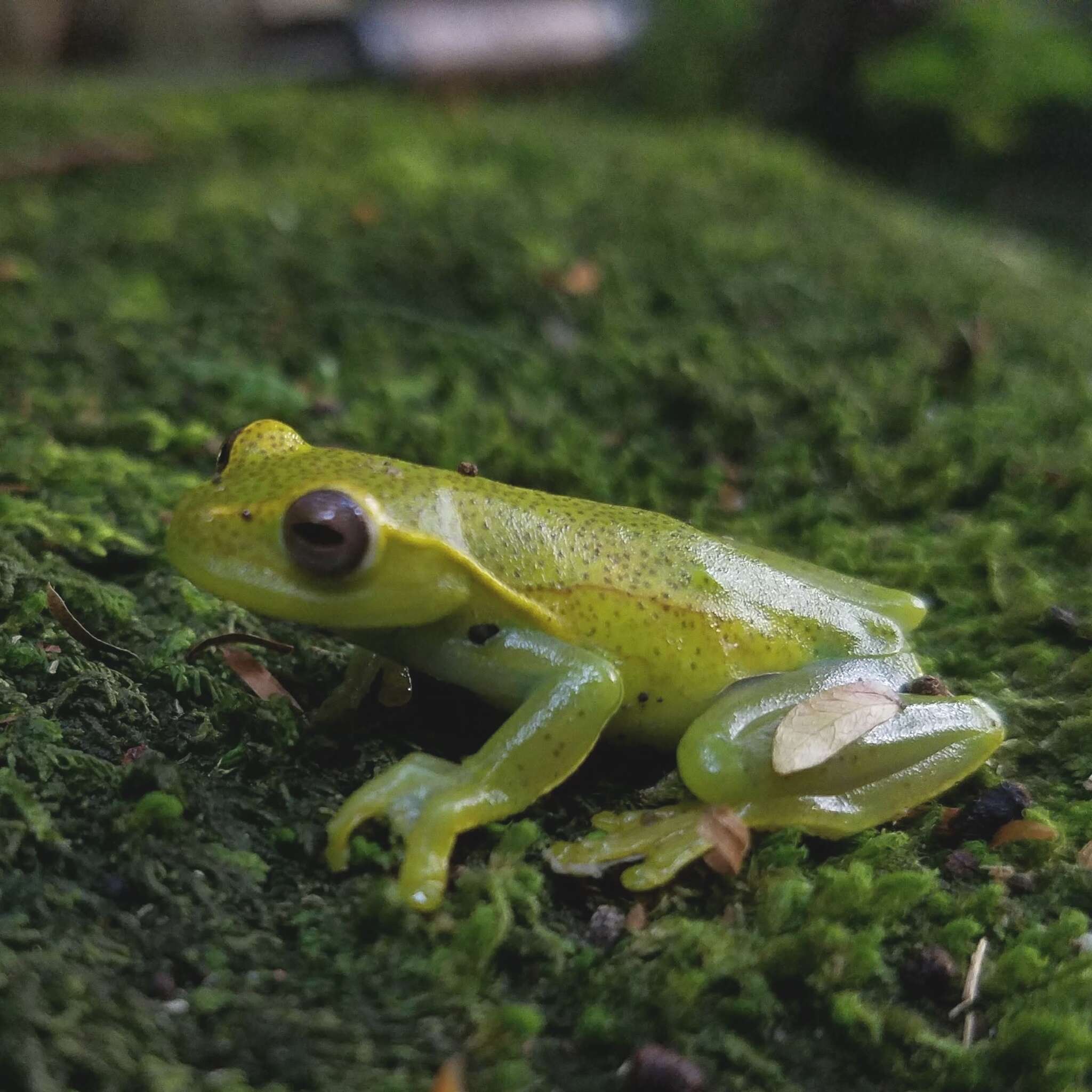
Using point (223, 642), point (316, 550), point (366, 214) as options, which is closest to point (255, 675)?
point (223, 642)

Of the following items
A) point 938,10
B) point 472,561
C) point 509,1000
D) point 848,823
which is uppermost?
point 938,10

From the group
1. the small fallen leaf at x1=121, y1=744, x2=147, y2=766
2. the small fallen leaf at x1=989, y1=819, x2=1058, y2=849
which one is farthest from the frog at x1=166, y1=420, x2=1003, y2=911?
the small fallen leaf at x1=121, y1=744, x2=147, y2=766

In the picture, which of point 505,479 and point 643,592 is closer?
point 643,592

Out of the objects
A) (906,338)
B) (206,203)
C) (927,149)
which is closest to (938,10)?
(927,149)

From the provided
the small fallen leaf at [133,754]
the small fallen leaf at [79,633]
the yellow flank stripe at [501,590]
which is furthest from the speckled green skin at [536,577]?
the small fallen leaf at [79,633]

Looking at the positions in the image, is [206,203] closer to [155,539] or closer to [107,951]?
[155,539]

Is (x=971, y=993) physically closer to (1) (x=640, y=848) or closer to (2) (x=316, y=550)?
(1) (x=640, y=848)
